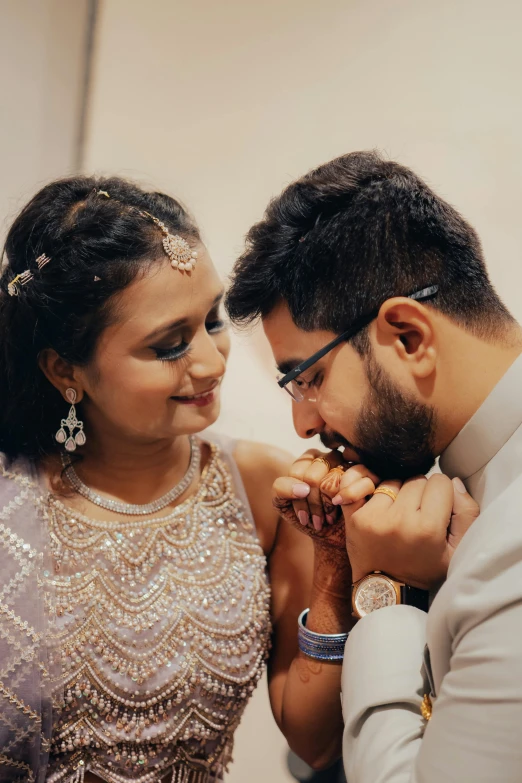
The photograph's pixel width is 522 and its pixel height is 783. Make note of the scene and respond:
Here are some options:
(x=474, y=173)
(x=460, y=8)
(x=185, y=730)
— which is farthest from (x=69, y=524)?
(x=460, y=8)

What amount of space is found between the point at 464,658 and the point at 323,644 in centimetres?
58

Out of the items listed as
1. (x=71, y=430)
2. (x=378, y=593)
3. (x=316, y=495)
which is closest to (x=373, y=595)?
(x=378, y=593)

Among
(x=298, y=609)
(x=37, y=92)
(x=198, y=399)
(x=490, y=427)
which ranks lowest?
(x=298, y=609)

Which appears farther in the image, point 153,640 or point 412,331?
point 153,640

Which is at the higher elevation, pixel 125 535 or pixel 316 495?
pixel 316 495

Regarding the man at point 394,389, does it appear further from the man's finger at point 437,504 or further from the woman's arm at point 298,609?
the woman's arm at point 298,609

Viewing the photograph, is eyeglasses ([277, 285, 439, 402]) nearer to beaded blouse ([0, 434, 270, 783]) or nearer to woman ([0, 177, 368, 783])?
woman ([0, 177, 368, 783])

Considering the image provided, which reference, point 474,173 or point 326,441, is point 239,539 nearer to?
point 326,441

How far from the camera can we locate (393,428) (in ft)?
3.76

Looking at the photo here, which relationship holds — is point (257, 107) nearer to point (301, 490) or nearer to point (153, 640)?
point (301, 490)

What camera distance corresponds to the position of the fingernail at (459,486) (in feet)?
3.72

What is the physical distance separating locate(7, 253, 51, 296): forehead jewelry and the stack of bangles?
2.76 ft

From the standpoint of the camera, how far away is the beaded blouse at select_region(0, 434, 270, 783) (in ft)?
4.41

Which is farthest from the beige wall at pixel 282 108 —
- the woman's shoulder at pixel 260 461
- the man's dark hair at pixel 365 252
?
the man's dark hair at pixel 365 252
